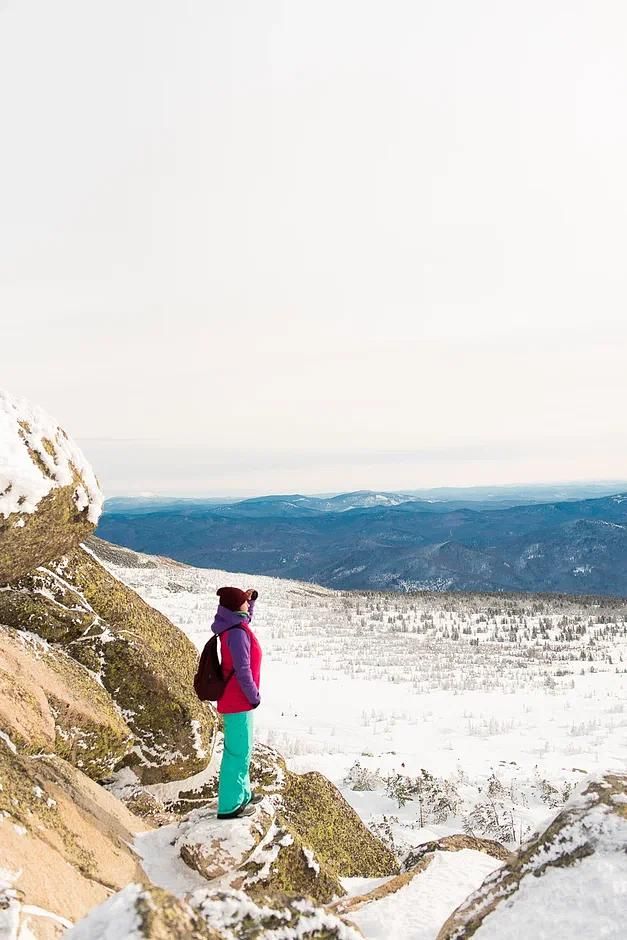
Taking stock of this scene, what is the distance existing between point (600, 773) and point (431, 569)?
166m

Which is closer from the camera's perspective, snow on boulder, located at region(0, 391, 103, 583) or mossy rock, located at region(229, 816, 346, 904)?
mossy rock, located at region(229, 816, 346, 904)

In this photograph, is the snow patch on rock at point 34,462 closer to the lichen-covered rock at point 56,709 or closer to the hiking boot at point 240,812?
the lichen-covered rock at point 56,709

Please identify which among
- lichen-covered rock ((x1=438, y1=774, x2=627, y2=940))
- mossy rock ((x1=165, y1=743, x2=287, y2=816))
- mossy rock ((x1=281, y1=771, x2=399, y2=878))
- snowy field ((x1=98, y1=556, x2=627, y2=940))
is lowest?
snowy field ((x1=98, y1=556, x2=627, y2=940))

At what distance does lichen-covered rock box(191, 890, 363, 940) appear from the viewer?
2.58 m

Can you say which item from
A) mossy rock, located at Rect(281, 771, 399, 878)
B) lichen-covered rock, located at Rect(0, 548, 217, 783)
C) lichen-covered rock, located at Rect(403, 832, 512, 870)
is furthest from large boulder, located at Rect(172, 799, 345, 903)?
lichen-covered rock, located at Rect(0, 548, 217, 783)

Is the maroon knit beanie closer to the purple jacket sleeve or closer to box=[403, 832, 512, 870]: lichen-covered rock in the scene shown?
the purple jacket sleeve

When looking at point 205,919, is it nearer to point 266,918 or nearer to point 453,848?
point 266,918

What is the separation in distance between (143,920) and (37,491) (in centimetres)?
433

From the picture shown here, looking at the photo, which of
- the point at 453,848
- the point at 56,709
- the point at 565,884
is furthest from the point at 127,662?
the point at 565,884

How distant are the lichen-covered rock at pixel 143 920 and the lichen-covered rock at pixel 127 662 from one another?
15.0 feet

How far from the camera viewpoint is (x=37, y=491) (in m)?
5.73

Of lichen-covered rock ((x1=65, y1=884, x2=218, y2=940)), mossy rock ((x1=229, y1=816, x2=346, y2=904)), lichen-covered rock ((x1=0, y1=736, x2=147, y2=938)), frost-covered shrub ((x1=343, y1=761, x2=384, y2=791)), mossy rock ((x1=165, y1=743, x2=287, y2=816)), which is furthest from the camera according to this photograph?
frost-covered shrub ((x1=343, y1=761, x2=384, y2=791))

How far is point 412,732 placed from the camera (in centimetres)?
1323

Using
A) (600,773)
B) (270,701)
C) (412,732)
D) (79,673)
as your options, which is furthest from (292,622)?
(600,773)
